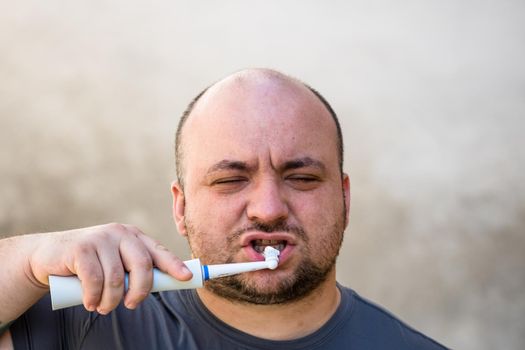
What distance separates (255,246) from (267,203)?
139 mm

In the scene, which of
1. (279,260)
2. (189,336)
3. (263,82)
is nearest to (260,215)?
(279,260)

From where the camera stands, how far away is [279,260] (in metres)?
1.59

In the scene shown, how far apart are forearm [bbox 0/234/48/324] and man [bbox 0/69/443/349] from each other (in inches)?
5.9

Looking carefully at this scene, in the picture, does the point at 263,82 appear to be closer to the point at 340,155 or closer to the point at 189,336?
the point at 340,155

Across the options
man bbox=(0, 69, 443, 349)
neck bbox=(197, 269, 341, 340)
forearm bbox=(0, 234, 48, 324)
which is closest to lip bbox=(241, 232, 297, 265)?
man bbox=(0, 69, 443, 349)

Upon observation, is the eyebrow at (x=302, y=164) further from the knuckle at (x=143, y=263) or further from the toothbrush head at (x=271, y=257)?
the knuckle at (x=143, y=263)

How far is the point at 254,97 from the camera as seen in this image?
1.80 metres

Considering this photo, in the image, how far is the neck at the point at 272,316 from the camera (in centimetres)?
164

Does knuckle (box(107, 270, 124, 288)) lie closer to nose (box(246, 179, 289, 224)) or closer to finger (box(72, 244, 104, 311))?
finger (box(72, 244, 104, 311))

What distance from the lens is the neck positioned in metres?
1.64

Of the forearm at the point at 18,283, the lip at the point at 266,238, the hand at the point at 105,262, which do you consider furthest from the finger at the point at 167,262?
the lip at the point at 266,238

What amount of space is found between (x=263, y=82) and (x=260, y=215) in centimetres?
A: 53

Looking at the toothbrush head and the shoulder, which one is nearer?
the toothbrush head

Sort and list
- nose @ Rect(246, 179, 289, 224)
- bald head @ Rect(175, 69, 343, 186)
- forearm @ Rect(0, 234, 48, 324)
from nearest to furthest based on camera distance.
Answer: forearm @ Rect(0, 234, 48, 324) → nose @ Rect(246, 179, 289, 224) → bald head @ Rect(175, 69, 343, 186)
